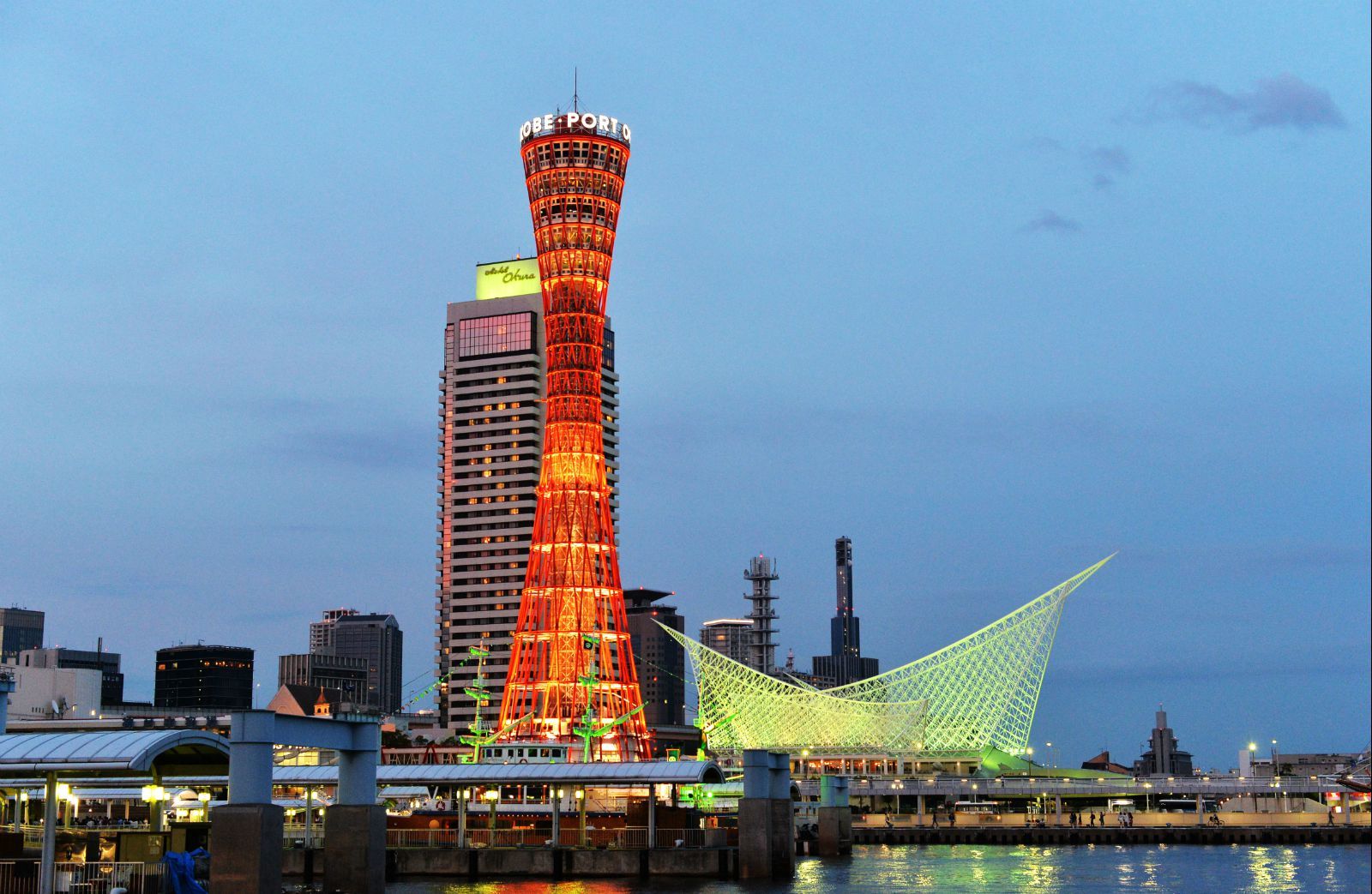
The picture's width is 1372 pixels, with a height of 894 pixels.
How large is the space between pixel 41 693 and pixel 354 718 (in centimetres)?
13257

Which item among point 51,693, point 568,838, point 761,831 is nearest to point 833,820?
point 568,838

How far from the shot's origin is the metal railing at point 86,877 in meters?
42.2

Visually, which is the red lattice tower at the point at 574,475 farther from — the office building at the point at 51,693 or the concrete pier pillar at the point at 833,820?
the office building at the point at 51,693

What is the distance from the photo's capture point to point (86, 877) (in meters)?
43.1

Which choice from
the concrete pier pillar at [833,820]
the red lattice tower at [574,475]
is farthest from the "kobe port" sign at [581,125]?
the concrete pier pillar at [833,820]

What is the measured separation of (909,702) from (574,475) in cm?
5964

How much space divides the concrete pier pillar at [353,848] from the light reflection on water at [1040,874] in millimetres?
9133

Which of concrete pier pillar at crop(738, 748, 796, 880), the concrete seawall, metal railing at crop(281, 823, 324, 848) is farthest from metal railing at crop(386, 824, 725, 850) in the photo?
the concrete seawall

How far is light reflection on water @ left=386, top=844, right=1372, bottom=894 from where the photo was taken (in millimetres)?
67875

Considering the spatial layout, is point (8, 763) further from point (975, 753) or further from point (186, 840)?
point (975, 753)

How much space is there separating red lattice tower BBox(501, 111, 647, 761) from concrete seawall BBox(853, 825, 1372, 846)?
23.4m

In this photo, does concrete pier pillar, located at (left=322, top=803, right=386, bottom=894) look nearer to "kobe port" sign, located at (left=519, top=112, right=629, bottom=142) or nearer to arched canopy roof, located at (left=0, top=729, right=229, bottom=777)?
arched canopy roof, located at (left=0, top=729, right=229, bottom=777)

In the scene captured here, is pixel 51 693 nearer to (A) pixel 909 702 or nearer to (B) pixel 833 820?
(A) pixel 909 702

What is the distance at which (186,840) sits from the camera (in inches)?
1922
